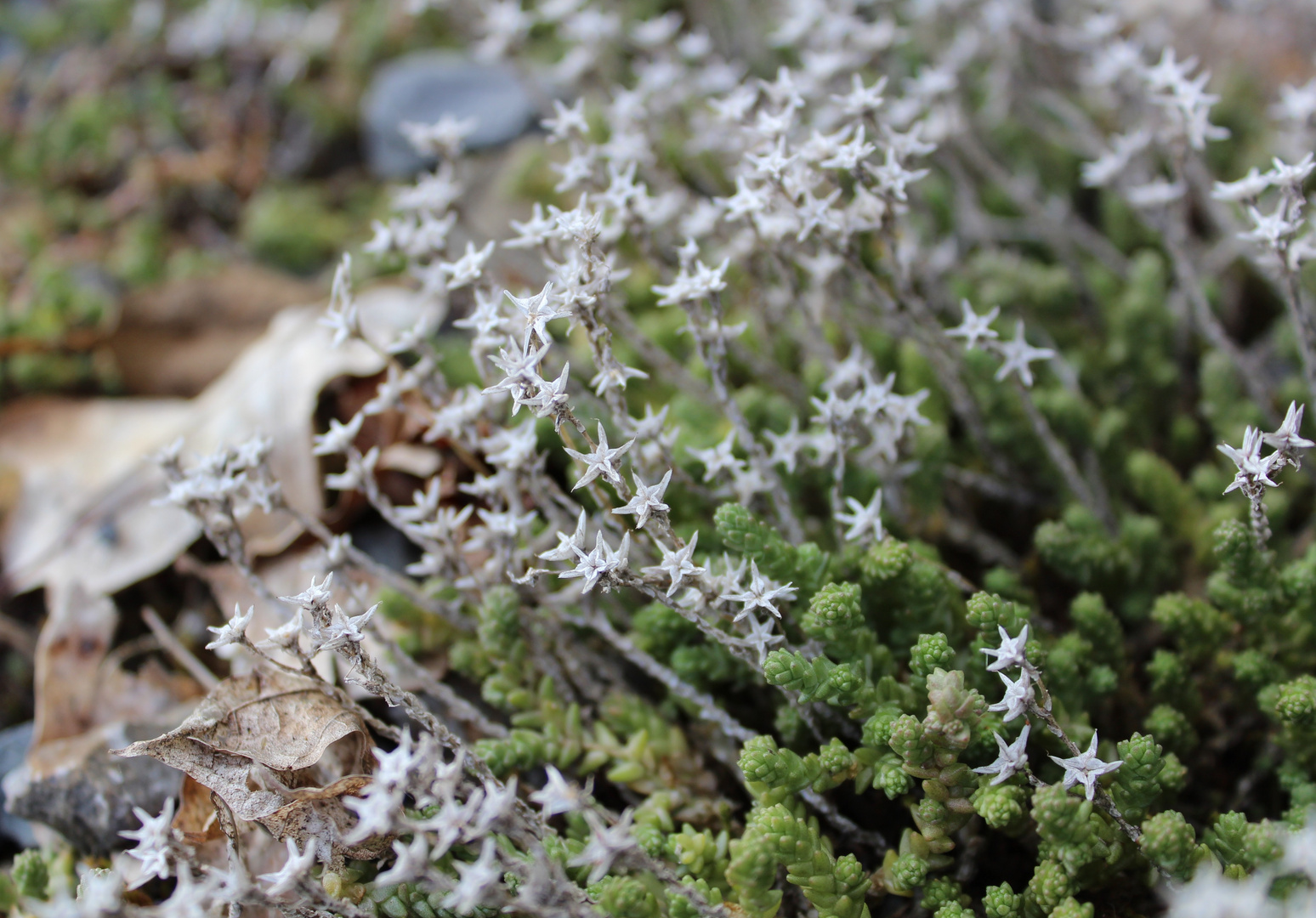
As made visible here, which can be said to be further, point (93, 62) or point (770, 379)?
point (93, 62)

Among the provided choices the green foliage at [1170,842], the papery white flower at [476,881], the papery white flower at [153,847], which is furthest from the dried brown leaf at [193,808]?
the green foliage at [1170,842]

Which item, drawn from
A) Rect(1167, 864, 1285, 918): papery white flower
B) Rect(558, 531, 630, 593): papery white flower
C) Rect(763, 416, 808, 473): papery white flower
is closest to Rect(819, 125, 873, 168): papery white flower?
Rect(763, 416, 808, 473): papery white flower

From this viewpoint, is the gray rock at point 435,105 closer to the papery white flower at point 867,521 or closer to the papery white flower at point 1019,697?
the papery white flower at point 867,521

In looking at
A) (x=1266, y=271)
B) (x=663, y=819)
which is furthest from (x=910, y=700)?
(x=1266, y=271)

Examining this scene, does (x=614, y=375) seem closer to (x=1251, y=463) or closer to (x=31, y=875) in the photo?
(x=1251, y=463)

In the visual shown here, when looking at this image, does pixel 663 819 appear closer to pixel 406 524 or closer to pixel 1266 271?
pixel 406 524

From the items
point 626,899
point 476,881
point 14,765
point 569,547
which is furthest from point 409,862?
point 14,765
